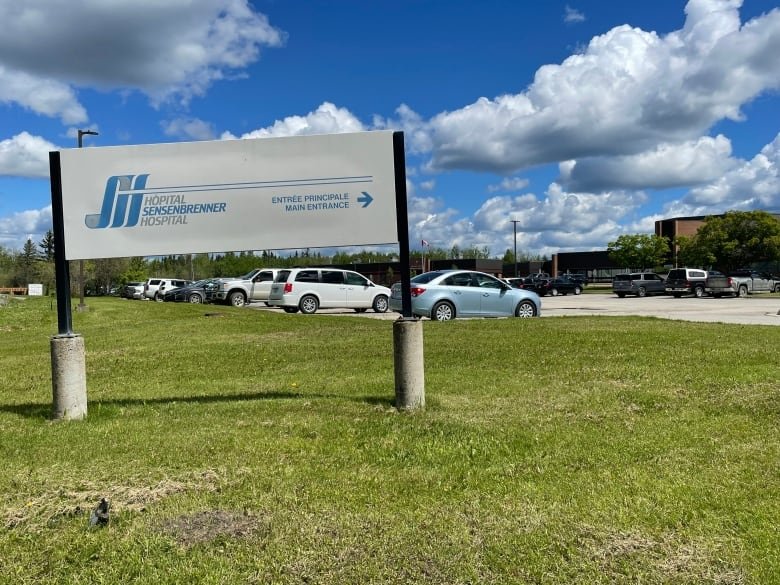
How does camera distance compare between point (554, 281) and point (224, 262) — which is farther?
point (224, 262)

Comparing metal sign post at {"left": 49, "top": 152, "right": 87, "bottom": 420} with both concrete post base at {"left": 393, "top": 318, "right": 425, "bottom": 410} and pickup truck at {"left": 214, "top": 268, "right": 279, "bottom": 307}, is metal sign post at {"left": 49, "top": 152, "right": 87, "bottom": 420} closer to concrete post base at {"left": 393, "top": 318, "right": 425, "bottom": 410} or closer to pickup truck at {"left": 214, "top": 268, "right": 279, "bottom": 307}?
concrete post base at {"left": 393, "top": 318, "right": 425, "bottom": 410}

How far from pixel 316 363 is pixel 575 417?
15.1 ft

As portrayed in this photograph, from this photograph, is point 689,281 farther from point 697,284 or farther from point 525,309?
point 525,309

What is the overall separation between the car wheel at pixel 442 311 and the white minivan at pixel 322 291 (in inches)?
249

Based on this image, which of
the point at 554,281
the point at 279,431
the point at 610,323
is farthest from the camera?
the point at 554,281

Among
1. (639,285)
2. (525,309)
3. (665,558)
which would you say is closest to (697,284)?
(639,285)

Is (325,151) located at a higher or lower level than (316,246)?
higher

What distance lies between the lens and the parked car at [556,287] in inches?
1770

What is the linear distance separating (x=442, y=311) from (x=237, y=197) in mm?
10850

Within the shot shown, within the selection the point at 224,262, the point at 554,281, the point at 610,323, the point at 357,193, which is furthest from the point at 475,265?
the point at 357,193

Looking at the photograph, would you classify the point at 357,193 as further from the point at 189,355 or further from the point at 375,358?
the point at 189,355

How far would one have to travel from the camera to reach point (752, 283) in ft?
126

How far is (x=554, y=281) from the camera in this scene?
46.0 meters

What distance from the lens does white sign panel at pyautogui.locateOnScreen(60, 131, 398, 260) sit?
6.53m
